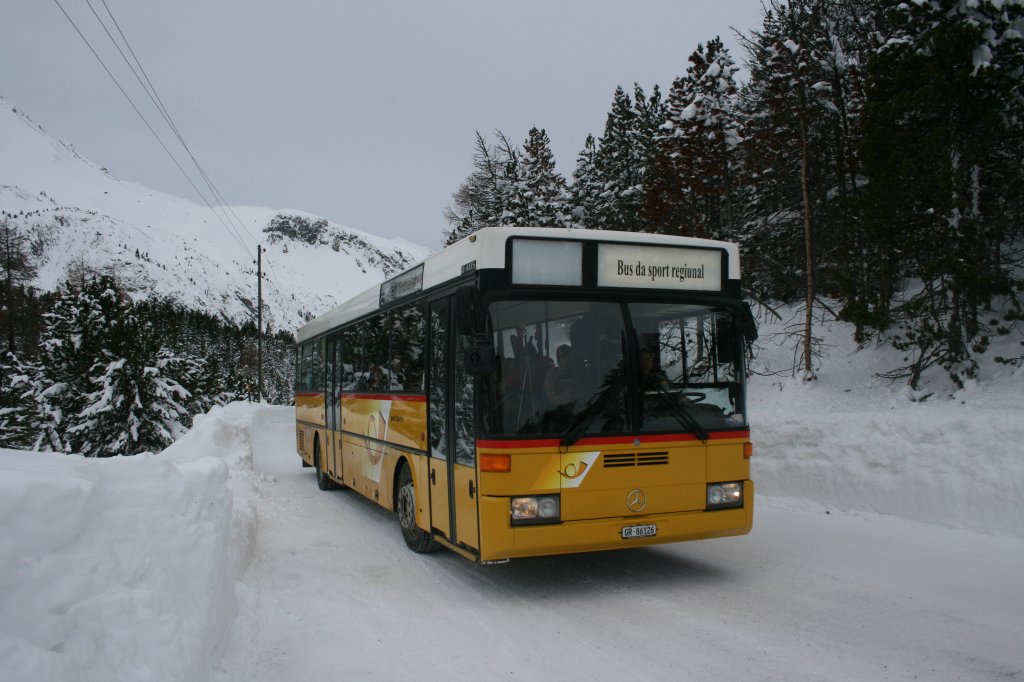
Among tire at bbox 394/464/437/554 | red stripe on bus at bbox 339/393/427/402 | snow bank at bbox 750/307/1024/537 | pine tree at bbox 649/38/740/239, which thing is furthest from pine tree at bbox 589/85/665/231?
tire at bbox 394/464/437/554

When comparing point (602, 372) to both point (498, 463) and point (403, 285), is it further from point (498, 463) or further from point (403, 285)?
point (403, 285)

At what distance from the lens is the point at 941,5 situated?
13.7 metres

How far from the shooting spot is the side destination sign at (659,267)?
277 inches

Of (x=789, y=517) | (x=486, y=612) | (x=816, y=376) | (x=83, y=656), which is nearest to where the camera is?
(x=83, y=656)

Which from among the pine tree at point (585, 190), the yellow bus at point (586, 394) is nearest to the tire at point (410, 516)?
the yellow bus at point (586, 394)

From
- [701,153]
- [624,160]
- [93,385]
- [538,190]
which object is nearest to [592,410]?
[701,153]

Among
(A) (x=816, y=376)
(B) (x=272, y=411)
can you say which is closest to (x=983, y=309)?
(A) (x=816, y=376)

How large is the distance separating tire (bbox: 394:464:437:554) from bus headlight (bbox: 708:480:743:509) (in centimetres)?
309

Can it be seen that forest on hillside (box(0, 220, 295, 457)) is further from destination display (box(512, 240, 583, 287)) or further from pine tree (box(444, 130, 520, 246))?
destination display (box(512, 240, 583, 287))

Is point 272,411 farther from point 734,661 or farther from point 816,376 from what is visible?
point 734,661

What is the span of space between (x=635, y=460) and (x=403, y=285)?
4026 mm

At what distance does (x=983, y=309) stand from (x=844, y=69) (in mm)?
8675

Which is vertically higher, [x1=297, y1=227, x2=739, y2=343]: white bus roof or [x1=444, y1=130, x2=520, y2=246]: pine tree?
[x1=444, y1=130, x2=520, y2=246]: pine tree

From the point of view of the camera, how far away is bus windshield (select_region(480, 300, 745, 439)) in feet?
21.7
